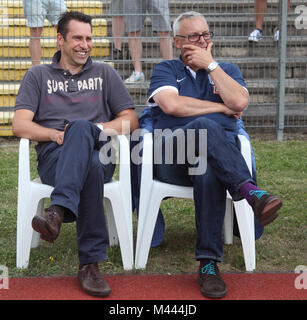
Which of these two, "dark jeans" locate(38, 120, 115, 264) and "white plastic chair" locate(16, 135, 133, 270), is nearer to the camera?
"dark jeans" locate(38, 120, 115, 264)

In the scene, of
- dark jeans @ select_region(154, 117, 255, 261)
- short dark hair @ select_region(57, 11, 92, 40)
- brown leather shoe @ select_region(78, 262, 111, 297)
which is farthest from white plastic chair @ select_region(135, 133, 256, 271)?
short dark hair @ select_region(57, 11, 92, 40)

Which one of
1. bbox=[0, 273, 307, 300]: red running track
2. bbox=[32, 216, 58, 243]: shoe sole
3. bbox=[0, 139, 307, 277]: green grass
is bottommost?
bbox=[0, 273, 307, 300]: red running track

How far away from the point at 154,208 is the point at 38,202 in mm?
642

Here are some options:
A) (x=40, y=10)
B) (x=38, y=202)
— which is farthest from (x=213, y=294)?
(x=40, y=10)

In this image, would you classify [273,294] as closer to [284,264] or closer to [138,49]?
[284,264]

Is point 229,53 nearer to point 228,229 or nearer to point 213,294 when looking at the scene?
point 228,229

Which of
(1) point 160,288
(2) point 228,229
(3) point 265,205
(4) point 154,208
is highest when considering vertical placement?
(3) point 265,205

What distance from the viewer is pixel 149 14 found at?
22.4 feet

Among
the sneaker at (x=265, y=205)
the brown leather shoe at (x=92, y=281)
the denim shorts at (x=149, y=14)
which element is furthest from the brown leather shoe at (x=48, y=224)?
the denim shorts at (x=149, y=14)

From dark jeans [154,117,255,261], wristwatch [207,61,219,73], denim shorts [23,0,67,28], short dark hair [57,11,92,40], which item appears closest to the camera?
dark jeans [154,117,255,261]

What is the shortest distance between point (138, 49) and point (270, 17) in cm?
172

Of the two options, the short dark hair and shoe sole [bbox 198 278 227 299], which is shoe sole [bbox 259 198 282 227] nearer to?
shoe sole [bbox 198 278 227 299]

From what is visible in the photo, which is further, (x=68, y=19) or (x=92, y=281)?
(x=68, y=19)

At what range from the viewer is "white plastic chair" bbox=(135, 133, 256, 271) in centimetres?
334
